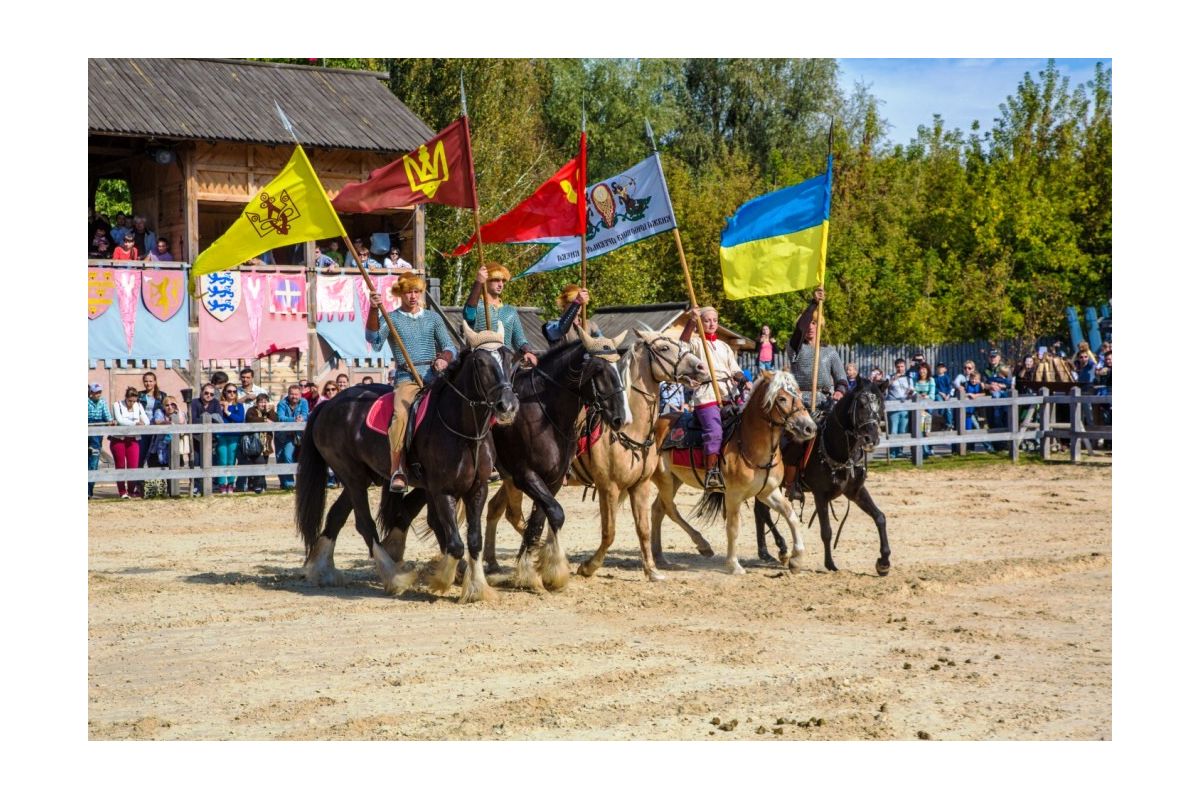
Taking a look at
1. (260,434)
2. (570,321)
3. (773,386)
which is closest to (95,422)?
(260,434)

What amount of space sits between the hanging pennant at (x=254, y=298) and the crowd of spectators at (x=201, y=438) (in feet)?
13.2

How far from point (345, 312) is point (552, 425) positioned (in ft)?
51.2

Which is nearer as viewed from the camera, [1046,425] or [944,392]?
[1046,425]

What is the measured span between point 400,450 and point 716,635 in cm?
319

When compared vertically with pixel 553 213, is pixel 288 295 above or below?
below

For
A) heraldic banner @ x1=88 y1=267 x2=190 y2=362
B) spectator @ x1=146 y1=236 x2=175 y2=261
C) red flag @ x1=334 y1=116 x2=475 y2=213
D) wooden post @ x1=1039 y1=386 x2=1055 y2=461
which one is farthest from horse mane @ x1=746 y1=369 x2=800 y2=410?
spectator @ x1=146 y1=236 x2=175 y2=261

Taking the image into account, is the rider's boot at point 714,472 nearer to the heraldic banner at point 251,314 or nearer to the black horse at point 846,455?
the black horse at point 846,455

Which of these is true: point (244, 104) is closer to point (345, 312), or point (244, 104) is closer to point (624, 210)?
point (345, 312)

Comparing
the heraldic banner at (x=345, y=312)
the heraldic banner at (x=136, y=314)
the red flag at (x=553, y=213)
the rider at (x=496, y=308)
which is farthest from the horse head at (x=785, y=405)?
the heraldic banner at (x=345, y=312)

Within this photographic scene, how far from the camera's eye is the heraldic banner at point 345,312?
86.1 ft

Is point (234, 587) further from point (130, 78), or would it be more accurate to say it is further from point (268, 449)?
point (130, 78)

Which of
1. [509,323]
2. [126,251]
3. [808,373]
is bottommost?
[808,373]

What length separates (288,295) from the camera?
84.5 ft

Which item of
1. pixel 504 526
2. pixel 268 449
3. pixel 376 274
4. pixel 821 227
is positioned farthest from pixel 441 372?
pixel 376 274
